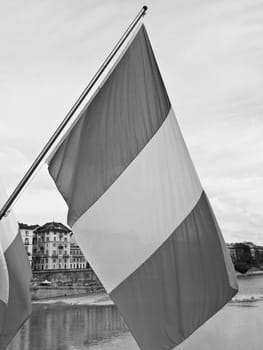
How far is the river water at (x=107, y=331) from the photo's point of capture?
1072cm

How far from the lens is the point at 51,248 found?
3747cm

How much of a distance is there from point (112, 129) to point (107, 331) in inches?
478

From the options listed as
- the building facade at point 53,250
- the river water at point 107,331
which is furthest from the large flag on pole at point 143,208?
the building facade at point 53,250

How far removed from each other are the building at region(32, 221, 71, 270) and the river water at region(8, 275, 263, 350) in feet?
62.7

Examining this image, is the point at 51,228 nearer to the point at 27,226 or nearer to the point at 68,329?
the point at 27,226

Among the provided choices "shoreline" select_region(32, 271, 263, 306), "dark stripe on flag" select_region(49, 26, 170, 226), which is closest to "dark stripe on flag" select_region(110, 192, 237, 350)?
"dark stripe on flag" select_region(49, 26, 170, 226)

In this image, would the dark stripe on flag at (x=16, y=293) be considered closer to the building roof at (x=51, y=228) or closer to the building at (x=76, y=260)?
the building at (x=76, y=260)

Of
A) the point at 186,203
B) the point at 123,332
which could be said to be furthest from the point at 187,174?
the point at 123,332

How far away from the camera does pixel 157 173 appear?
1410mm

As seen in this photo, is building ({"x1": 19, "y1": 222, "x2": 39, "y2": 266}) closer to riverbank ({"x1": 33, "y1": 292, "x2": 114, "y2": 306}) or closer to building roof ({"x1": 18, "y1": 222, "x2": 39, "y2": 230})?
building roof ({"x1": 18, "y1": 222, "x2": 39, "y2": 230})

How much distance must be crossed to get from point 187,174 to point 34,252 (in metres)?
38.8

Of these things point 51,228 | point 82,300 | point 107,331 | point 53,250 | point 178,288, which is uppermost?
point 51,228

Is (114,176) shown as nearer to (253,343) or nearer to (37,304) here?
(253,343)

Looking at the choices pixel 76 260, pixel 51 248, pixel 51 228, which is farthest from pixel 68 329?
pixel 51 228
